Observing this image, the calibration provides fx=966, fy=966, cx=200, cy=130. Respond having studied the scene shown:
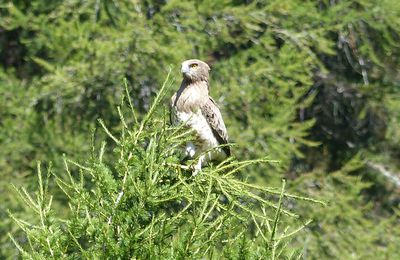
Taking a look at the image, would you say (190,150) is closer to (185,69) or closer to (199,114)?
(199,114)

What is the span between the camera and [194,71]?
5555 mm

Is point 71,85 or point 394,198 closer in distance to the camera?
point 71,85

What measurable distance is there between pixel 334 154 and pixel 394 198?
0.85 m

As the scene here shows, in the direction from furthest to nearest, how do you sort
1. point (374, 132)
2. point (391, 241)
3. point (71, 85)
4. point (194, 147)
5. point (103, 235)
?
point (374, 132) → point (391, 241) → point (71, 85) → point (194, 147) → point (103, 235)

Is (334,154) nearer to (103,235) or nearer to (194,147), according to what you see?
(194,147)

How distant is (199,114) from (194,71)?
1.19 ft

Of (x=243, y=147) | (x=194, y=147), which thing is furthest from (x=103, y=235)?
(x=243, y=147)

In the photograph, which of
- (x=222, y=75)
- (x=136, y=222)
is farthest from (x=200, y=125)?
(x=222, y=75)

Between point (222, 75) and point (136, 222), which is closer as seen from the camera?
point (136, 222)

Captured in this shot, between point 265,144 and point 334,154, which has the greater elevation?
point 265,144

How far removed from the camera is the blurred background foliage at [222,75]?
29.7 ft

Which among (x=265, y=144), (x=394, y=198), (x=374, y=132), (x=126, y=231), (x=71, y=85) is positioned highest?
(x=126, y=231)

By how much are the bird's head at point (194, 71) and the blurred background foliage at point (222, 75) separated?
3.06 metres

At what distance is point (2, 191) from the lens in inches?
363
